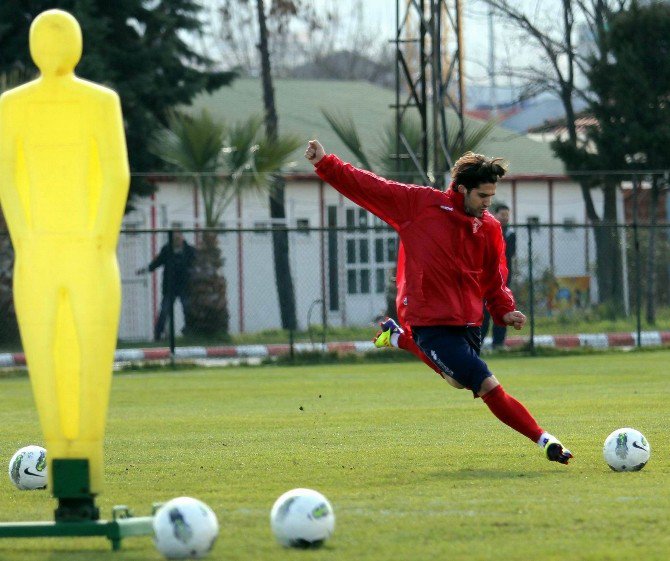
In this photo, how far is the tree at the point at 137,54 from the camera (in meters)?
29.2

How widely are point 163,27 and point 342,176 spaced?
22.8 metres

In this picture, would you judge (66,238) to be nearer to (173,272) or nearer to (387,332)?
(387,332)

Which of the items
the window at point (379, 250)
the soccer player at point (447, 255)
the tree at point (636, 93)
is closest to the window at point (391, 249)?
the window at point (379, 250)

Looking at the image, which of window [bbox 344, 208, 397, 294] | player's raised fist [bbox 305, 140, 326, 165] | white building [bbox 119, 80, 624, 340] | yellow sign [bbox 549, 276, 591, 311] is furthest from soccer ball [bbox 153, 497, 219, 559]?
window [bbox 344, 208, 397, 294]

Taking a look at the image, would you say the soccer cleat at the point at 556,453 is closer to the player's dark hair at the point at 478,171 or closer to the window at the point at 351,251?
the player's dark hair at the point at 478,171

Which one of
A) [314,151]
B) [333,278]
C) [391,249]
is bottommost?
[333,278]

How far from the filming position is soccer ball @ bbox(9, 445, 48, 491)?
824 centimetres

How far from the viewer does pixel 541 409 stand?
529 inches

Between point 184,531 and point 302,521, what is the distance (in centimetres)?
52

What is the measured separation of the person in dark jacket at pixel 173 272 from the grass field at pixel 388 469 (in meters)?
6.22

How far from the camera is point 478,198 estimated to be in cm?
921

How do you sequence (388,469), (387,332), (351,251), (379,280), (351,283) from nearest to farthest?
(388,469), (387,332), (351,283), (379,280), (351,251)

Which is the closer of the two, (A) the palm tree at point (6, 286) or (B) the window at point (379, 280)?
(A) the palm tree at point (6, 286)

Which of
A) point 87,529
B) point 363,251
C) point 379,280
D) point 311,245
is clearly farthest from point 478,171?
point 311,245
